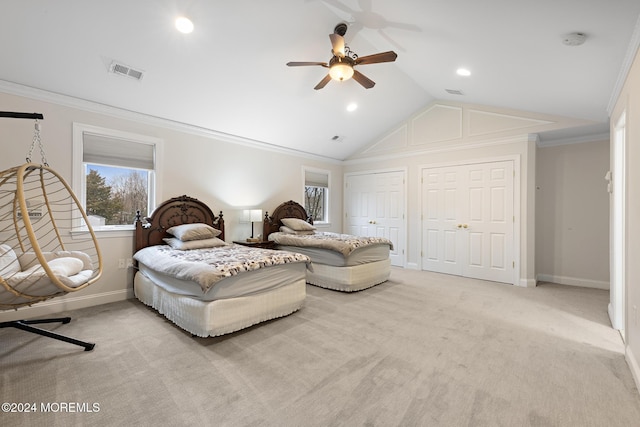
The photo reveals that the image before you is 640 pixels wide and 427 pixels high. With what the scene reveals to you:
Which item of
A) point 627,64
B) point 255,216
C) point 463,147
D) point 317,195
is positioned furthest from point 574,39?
point 317,195

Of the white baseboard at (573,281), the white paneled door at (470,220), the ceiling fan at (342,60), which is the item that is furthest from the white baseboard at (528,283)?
the ceiling fan at (342,60)

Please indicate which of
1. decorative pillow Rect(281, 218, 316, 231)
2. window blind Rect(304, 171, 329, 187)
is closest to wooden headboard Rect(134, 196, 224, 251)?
decorative pillow Rect(281, 218, 316, 231)

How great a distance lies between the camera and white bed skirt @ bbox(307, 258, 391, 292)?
399 cm

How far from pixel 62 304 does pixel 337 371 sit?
3202 mm

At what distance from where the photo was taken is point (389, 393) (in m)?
1.82

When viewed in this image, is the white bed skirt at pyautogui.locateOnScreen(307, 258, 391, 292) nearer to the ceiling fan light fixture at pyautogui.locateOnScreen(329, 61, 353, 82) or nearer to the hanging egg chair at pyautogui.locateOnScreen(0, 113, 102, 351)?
the ceiling fan light fixture at pyautogui.locateOnScreen(329, 61, 353, 82)

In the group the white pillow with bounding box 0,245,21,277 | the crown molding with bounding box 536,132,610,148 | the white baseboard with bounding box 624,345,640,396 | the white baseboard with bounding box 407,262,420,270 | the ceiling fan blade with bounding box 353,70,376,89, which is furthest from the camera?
the white baseboard with bounding box 407,262,420,270

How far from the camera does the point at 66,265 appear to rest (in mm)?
2498

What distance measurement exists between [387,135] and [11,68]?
18.1 ft

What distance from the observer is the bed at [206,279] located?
2.50 m

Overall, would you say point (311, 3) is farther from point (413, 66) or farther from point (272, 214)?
point (272, 214)

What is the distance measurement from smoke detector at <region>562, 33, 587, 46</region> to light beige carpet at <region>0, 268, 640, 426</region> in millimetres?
2595

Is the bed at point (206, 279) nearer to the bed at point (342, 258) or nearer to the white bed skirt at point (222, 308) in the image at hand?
the white bed skirt at point (222, 308)

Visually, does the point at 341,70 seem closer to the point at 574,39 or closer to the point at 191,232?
the point at 574,39
